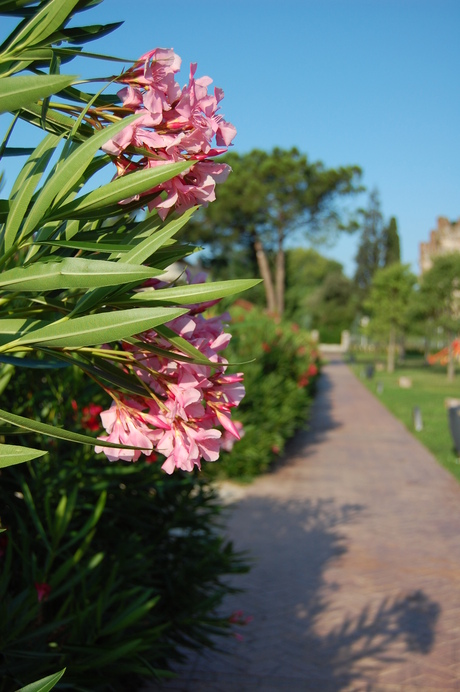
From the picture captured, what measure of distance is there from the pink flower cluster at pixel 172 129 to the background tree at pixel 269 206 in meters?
32.1

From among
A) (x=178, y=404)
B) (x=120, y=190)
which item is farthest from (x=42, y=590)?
(x=120, y=190)

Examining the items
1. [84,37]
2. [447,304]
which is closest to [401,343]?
[447,304]

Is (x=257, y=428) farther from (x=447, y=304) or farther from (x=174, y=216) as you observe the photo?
(x=447, y=304)

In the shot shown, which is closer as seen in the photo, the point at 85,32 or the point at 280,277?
the point at 85,32

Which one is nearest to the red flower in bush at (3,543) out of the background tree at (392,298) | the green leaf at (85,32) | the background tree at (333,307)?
the green leaf at (85,32)

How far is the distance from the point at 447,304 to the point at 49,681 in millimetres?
33318

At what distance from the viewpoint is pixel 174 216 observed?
47.9 inches

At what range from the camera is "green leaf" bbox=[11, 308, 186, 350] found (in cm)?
102

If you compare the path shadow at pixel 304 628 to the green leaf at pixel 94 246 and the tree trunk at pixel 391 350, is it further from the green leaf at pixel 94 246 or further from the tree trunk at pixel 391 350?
the tree trunk at pixel 391 350

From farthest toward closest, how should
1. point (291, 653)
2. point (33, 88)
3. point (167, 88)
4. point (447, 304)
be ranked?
point (447, 304), point (291, 653), point (167, 88), point (33, 88)

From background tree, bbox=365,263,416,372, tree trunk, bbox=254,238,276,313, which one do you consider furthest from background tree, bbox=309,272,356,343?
tree trunk, bbox=254,238,276,313

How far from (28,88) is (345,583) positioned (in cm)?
572

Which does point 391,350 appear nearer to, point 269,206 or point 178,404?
point 269,206

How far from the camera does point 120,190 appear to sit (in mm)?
1071
